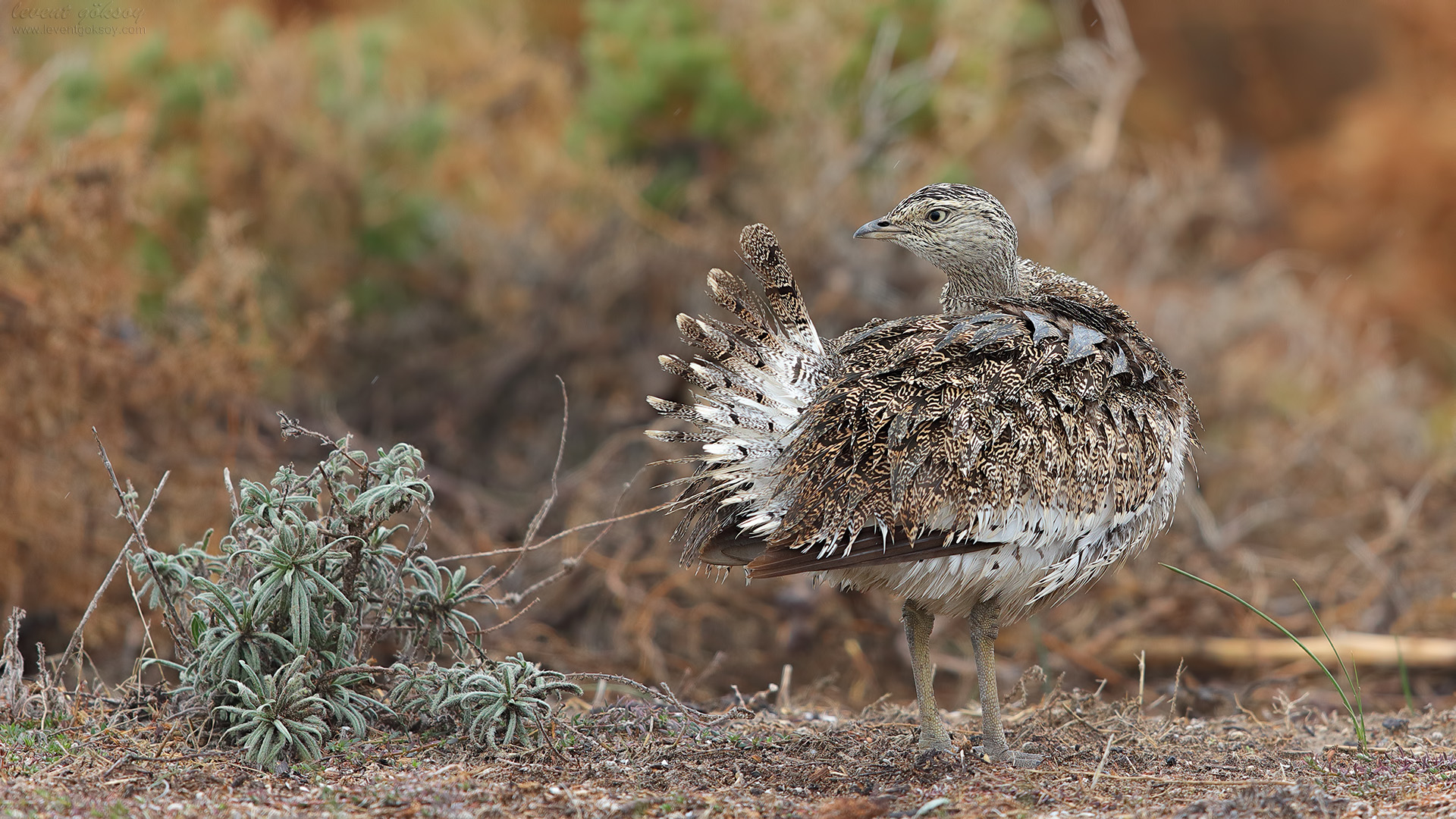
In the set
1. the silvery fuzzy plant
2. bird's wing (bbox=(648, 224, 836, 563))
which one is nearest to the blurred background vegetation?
bird's wing (bbox=(648, 224, 836, 563))

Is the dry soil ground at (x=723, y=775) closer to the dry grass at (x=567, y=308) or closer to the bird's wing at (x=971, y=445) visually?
the bird's wing at (x=971, y=445)

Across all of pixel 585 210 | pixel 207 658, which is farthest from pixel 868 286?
pixel 207 658

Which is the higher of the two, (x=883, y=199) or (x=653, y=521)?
(x=883, y=199)

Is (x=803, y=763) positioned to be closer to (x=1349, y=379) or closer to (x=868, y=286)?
(x=868, y=286)

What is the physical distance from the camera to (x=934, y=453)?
3.48 metres

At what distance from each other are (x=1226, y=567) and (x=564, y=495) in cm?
367

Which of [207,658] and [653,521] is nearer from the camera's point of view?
[207,658]

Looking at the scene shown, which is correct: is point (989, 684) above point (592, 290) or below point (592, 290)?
below

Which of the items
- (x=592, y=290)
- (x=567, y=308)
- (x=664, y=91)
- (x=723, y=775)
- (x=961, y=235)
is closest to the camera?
(x=723, y=775)

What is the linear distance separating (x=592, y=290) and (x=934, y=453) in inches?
181

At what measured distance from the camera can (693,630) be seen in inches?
253

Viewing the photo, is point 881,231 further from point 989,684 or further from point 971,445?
point 989,684

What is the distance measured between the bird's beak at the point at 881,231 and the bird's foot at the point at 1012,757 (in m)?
1.73

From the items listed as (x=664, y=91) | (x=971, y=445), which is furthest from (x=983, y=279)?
(x=664, y=91)
